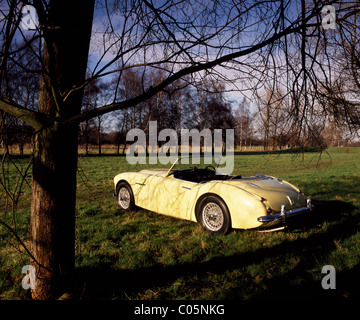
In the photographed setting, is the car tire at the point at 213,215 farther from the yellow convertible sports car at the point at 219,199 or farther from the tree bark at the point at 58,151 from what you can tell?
the tree bark at the point at 58,151

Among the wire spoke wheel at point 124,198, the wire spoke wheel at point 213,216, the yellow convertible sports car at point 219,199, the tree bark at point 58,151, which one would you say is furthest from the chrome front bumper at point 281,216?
the wire spoke wheel at point 124,198

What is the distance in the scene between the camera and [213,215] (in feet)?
13.7

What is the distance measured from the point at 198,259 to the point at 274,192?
174 cm

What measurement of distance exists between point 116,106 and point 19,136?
1104 mm

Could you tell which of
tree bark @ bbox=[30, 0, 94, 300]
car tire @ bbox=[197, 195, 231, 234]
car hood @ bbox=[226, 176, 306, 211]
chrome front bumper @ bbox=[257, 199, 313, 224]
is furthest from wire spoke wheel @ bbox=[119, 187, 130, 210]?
tree bark @ bbox=[30, 0, 94, 300]

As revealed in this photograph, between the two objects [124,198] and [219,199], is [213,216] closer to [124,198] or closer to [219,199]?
[219,199]

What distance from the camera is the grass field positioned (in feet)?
8.30

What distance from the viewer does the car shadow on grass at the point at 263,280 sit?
2.48 m

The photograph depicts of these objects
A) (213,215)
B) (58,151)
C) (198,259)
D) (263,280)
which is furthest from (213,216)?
(58,151)

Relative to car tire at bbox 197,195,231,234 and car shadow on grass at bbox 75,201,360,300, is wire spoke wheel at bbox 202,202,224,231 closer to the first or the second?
car tire at bbox 197,195,231,234

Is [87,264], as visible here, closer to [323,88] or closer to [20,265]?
[20,265]

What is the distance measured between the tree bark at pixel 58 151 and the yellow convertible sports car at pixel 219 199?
2.50 m
